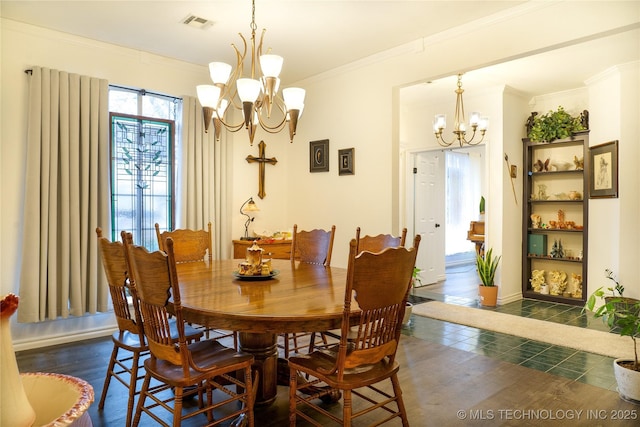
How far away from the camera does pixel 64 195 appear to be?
3.66m

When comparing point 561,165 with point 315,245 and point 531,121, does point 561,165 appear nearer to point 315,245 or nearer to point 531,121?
point 531,121

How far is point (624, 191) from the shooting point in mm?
4461

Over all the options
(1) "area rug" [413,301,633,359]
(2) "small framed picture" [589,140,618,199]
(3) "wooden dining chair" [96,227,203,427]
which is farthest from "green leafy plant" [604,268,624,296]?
(3) "wooden dining chair" [96,227,203,427]

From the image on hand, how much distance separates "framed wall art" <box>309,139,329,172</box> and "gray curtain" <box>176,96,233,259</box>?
943mm

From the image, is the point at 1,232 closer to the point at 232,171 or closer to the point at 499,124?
the point at 232,171

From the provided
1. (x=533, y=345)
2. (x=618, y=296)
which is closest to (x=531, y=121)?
(x=618, y=296)

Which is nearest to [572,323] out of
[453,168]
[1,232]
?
[453,168]

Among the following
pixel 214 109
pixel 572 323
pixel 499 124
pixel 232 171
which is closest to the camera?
pixel 214 109

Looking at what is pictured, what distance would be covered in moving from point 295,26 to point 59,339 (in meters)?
3.44

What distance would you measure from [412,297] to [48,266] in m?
4.10

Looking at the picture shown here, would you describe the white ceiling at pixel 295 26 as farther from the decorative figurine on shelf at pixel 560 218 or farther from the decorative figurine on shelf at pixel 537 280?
the decorative figurine on shelf at pixel 537 280

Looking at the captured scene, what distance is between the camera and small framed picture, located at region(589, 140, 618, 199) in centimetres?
456

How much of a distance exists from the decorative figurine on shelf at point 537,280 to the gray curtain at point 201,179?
4.09 meters

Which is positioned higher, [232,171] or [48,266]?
[232,171]
